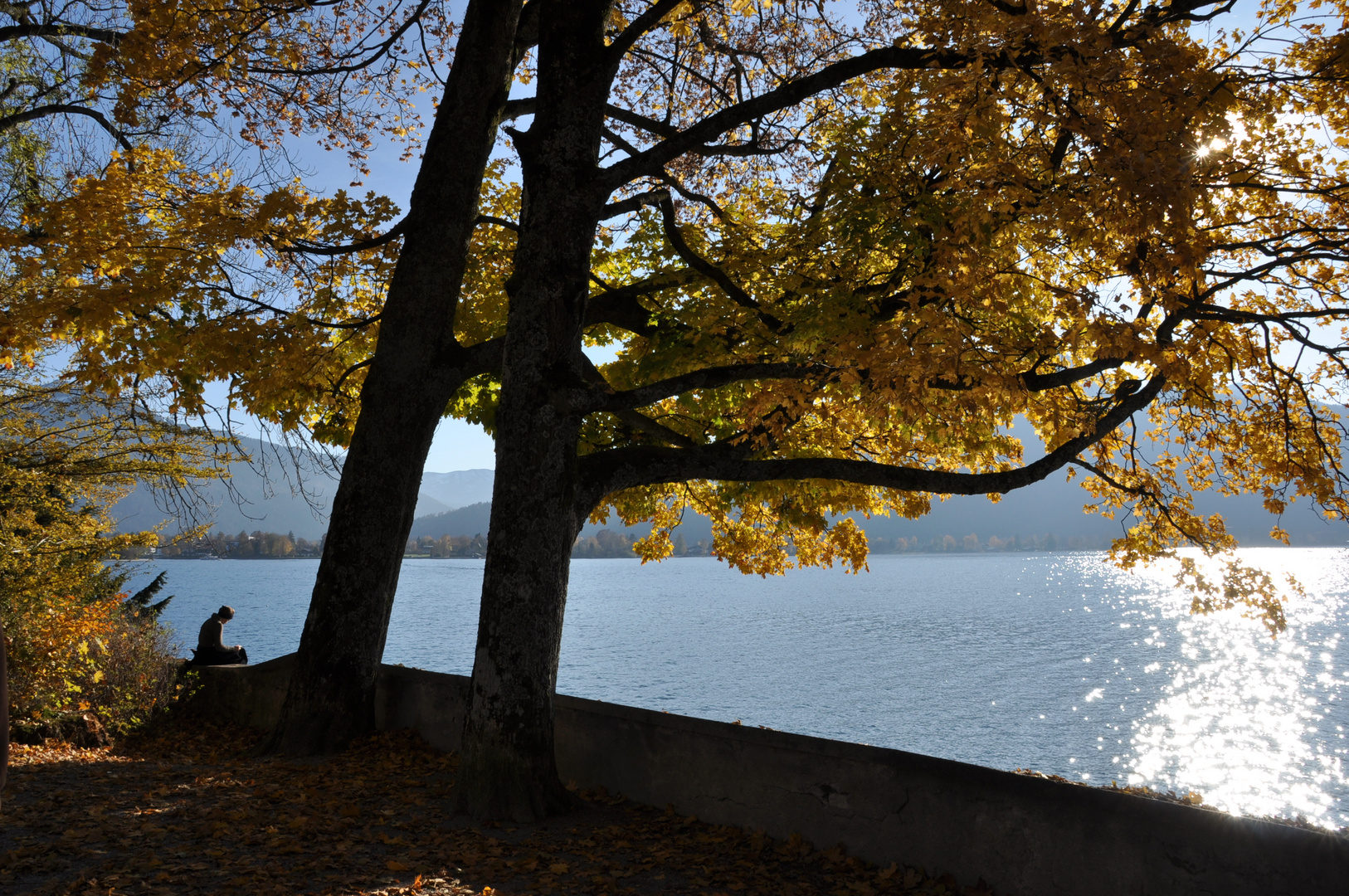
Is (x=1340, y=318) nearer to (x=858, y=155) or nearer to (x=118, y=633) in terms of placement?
(x=858, y=155)

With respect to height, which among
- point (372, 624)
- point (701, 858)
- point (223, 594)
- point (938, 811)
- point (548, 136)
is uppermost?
point (548, 136)

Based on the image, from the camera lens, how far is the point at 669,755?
24.0 feet

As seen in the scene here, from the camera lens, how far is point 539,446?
701cm

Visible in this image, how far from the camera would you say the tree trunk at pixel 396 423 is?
883 centimetres

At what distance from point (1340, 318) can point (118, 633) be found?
50.1 feet

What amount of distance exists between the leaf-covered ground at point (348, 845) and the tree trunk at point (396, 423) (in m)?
1.07

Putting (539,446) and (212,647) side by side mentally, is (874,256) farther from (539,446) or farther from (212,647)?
(212,647)

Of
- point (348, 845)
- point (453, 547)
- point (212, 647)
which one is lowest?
point (453, 547)

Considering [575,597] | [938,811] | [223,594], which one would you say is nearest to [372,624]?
[938,811]

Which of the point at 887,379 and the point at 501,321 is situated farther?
the point at 501,321

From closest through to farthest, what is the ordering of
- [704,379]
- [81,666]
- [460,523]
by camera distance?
1. [704,379]
2. [81,666]
3. [460,523]

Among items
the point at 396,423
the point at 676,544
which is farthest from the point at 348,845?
the point at 676,544

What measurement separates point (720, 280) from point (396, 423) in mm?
3649

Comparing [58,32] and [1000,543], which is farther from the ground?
[58,32]
